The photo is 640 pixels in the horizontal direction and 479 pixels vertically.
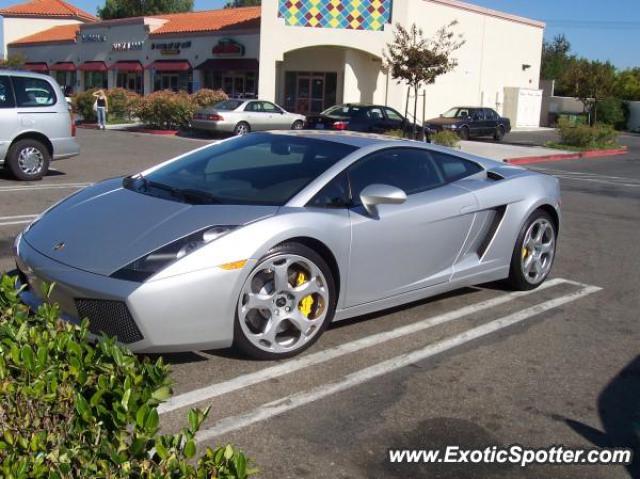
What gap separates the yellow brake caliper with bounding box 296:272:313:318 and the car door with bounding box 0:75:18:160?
8510 millimetres

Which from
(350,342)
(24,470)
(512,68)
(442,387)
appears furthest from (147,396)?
(512,68)

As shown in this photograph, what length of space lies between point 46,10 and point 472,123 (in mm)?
37319

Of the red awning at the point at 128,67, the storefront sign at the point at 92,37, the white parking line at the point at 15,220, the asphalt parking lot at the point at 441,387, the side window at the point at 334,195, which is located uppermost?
the storefront sign at the point at 92,37

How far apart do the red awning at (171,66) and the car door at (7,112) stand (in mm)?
26752

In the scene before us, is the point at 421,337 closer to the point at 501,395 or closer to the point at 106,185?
the point at 501,395

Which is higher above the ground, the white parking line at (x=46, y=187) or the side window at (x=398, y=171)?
the side window at (x=398, y=171)

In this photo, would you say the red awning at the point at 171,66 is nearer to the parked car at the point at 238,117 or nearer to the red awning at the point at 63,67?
the red awning at the point at 63,67

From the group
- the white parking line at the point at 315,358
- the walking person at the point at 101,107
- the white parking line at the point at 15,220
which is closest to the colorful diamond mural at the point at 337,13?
the walking person at the point at 101,107

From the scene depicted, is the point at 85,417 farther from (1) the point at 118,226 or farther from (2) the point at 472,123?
(2) the point at 472,123

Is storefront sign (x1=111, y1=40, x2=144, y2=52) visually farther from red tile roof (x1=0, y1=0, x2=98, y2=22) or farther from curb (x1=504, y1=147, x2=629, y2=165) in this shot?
curb (x1=504, y1=147, x2=629, y2=165)

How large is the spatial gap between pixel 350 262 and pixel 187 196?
1105 mm

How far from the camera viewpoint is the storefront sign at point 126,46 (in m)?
40.6

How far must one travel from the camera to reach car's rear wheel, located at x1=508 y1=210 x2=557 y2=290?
591cm

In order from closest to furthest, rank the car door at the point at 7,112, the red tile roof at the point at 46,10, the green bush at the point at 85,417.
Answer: the green bush at the point at 85,417, the car door at the point at 7,112, the red tile roof at the point at 46,10
